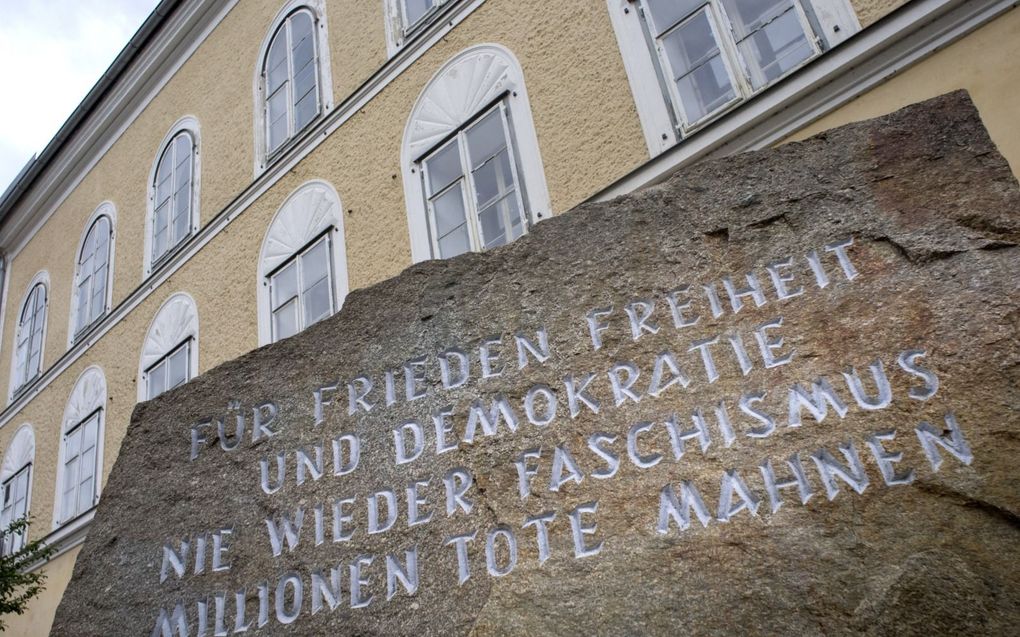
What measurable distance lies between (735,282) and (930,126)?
77 centimetres

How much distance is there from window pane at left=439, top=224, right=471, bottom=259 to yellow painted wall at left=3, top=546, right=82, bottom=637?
16.6ft

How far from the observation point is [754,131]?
459 centimetres

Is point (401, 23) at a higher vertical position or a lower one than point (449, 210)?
higher

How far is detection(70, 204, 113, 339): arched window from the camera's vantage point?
32.8ft

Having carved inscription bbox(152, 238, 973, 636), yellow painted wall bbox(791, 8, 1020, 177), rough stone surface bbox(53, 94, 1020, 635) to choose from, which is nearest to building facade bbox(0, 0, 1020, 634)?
yellow painted wall bbox(791, 8, 1020, 177)

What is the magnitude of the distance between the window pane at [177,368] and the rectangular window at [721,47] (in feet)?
17.5

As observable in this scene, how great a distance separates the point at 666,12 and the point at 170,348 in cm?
563

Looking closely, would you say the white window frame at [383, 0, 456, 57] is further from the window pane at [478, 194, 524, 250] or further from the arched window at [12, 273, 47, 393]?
the arched window at [12, 273, 47, 393]

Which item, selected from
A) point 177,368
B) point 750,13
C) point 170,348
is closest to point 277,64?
point 170,348

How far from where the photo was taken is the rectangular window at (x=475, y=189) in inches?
229

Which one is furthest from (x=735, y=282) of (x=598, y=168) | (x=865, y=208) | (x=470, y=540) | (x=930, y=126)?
(x=598, y=168)

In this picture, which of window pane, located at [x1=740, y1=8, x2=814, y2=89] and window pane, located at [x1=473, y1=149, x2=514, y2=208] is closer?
window pane, located at [x1=740, y1=8, x2=814, y2=89]

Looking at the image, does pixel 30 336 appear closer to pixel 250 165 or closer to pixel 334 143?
pixel 250 165

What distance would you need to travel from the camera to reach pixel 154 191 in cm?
966
